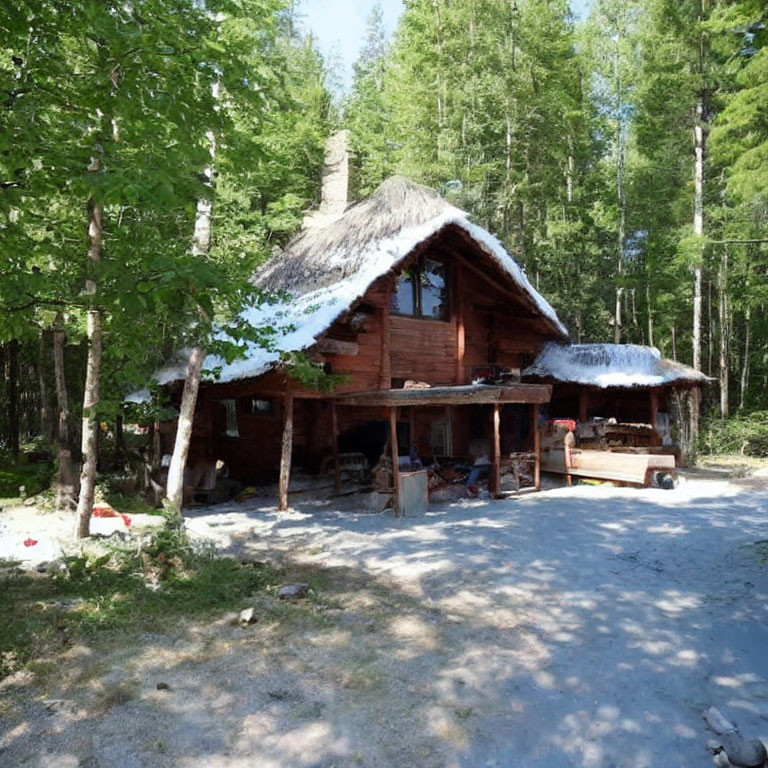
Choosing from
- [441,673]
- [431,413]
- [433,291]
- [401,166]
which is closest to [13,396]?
[431,413]

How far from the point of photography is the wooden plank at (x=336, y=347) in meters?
10.1

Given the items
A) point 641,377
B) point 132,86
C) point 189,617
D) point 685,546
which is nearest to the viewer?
point 132,86

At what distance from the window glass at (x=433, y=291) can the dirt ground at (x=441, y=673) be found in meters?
7.26

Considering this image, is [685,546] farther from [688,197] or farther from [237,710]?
[688,197]

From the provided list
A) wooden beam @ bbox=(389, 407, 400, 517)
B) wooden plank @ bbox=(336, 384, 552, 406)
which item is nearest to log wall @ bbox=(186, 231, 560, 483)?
wooden plank @ bbox=(336, 384, 552, 406)

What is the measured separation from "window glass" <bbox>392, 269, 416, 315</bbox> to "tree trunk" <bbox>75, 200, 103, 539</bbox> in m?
7.11

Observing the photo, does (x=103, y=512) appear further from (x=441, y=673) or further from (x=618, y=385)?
(x=618, y=385)

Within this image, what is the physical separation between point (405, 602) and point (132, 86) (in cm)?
496

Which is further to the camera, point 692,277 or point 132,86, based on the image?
point 692,277

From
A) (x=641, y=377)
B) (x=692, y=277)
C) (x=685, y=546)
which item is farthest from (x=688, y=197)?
(x=685, y=546)

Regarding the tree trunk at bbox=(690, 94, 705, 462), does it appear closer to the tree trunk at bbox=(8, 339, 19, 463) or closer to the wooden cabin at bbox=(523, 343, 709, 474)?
the wooden cabin at bbox=(523, 343, 709, 474)

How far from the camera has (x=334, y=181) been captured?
18.2 m

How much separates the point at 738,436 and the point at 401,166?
15.0 metres

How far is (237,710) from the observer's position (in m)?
3.45
